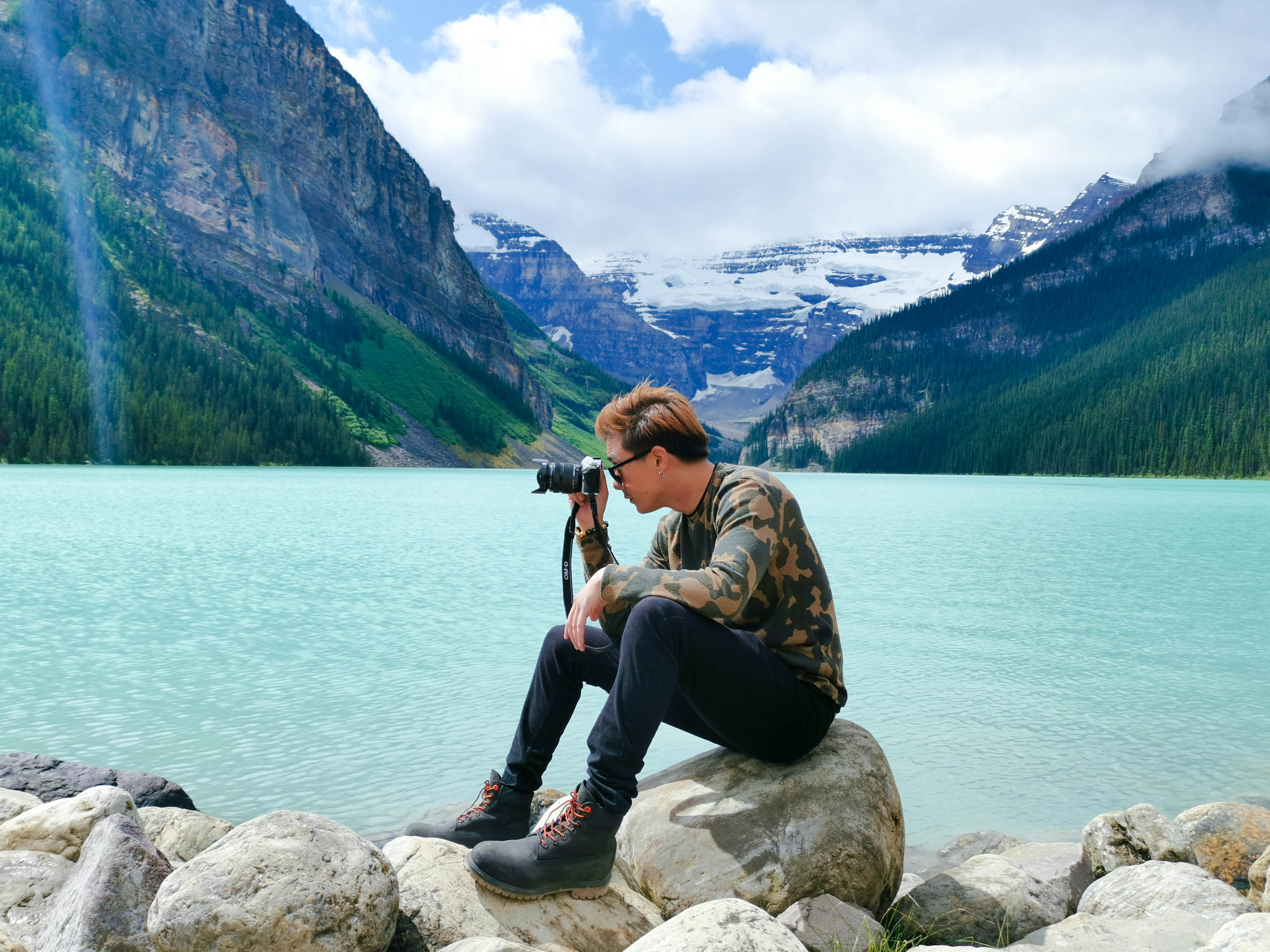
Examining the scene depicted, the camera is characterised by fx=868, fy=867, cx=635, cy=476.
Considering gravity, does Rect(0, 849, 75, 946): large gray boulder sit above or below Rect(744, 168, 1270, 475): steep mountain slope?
below

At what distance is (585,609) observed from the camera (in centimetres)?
372

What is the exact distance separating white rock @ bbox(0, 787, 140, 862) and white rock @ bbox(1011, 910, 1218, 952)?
3789 millimetres

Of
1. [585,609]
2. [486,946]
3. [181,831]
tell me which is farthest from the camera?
[181,831]

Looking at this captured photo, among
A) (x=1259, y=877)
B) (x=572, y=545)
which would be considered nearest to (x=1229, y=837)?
(x=1259, y=877)

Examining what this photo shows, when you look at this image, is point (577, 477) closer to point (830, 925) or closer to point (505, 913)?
point (505, 913)

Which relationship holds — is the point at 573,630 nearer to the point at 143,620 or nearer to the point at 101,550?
the point at 143,620

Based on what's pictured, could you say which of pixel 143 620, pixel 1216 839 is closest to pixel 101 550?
pixel 143 620

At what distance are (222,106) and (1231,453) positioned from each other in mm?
166202

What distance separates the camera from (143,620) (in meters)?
14.5

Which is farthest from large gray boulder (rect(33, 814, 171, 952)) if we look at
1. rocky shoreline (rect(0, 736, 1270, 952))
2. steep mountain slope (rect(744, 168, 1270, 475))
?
steep mountain slope (rect(744, 168, 1270, 475))

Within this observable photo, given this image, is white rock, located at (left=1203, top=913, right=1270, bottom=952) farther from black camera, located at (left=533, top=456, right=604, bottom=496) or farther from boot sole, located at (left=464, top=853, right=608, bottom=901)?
black camera, located at (left=533, top=456, right=604, bottom=496)

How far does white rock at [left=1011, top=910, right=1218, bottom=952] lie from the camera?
3.56 m

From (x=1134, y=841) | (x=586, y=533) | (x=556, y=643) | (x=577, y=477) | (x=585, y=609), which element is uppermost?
(x=577, y=477)

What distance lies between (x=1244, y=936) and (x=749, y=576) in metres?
1.98
